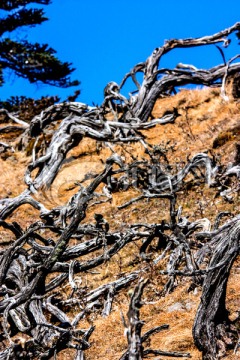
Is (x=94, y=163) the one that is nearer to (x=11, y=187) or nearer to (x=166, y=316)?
(x=11, y=187)

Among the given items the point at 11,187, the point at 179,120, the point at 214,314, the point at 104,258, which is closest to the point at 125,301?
the point at 104,258

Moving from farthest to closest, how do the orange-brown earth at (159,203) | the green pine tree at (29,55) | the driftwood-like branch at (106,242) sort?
the green pine tree at (29,55) < the orange-brown earth at (159,203) < the driftwood-like branch at (106,242)

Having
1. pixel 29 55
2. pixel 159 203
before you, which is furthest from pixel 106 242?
pixel 29 55

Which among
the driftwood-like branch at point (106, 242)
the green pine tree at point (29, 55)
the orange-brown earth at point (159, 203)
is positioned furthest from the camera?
the green pine tree at point (29, 55)

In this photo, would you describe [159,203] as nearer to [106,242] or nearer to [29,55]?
[106,242]

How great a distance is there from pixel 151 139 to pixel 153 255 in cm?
812

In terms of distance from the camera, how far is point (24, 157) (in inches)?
732

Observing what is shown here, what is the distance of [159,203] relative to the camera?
12883 millimetres

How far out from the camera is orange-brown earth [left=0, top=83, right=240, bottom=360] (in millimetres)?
6796

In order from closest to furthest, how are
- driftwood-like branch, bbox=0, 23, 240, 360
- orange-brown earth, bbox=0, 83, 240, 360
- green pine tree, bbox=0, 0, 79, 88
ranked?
driftwood-like branch, bbox=0, 23, 240, 360
orange-brown earth, bbox=0, 83, 240, 360
green pine tree, bbox=0, 0, 79, 88

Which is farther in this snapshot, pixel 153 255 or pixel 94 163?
pixel 94 163

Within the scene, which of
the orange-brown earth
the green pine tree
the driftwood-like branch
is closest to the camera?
the driftwood-like branch

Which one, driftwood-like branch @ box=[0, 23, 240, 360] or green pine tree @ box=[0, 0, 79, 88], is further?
green pine tree @ box=[0, 0, 79, 88]

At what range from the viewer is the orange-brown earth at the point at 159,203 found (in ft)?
22.3
